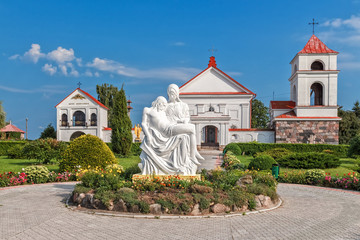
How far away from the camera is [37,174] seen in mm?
12656

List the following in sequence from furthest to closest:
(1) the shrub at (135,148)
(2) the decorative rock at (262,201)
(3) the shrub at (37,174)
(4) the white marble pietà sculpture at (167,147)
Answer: (1) the shrub at (135,148) → (3) the shrub at (37,174) → (4) the white marble pietà sculpture at (167,147) → (2) the decorative rock at (262,201)

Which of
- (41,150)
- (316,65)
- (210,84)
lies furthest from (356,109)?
(41,150)

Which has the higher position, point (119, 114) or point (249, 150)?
point (119, 114)

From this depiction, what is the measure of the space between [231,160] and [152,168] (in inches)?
347

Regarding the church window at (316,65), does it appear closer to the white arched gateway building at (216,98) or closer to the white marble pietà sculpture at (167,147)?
the white arched gateway building at (216,98)

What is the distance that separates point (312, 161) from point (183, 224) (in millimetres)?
14233

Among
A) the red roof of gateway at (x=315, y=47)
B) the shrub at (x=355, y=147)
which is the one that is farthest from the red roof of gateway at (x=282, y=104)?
the shrub at (x=355, y=147)

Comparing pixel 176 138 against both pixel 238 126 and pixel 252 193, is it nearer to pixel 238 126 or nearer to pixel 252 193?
pixel 252 193

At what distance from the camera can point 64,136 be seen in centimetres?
3969

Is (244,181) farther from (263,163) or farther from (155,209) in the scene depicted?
(263,163)

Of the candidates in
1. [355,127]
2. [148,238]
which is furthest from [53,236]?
[355,127]

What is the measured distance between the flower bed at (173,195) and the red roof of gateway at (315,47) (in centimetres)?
2714

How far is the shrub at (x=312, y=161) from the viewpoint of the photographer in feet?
59.8

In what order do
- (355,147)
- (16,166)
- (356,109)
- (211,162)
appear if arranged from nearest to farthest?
(16,166) < (211,162) < (355,147) < (356,109)
